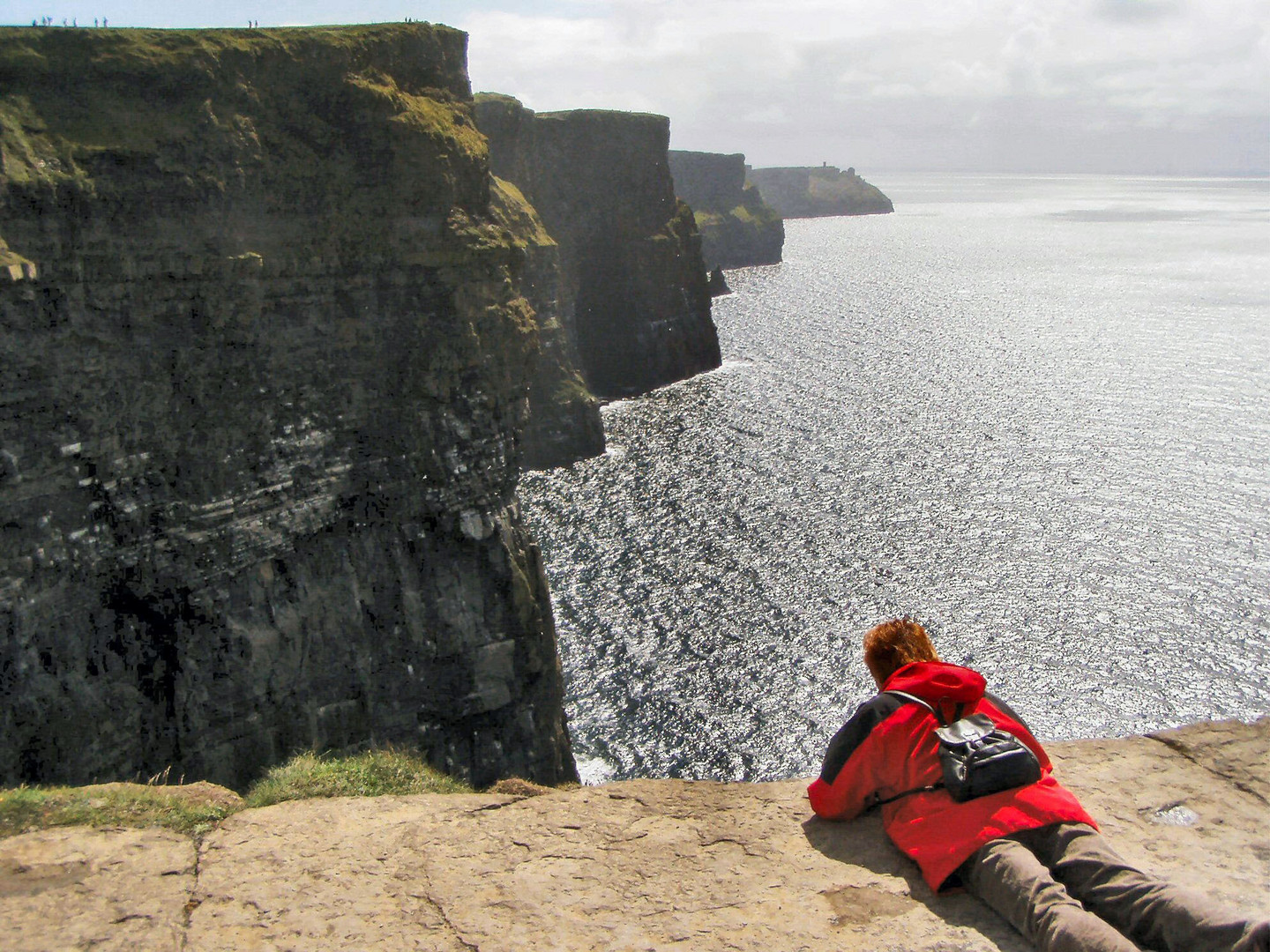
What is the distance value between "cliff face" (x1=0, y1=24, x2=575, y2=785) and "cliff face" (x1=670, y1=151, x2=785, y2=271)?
535ft

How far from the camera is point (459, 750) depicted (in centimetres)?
Answer: 2864

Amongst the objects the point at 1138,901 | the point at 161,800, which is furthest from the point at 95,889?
the point at 1138,901

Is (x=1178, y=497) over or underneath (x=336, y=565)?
underneath

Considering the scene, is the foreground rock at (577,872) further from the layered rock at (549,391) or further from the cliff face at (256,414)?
the layered rock at (549,391)

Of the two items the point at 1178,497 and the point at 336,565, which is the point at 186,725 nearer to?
the point at 336,565

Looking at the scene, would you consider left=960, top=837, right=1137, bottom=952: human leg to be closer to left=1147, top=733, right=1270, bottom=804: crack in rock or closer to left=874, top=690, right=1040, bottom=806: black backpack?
left=874, top=690, right=1040, bottom=806: black backpack

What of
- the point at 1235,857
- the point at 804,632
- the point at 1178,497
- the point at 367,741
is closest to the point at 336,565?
the point at 367,741

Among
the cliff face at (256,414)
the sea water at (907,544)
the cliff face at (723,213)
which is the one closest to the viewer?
the cliff face at (256,414)

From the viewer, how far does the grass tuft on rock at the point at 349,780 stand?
10555 millimetres

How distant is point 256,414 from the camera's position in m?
24.1

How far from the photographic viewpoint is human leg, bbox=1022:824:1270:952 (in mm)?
6094

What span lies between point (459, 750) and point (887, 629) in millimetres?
22055

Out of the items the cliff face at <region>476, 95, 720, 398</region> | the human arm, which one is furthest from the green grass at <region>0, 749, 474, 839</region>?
the cliff face at <region>476, 95, 720, 398</region>

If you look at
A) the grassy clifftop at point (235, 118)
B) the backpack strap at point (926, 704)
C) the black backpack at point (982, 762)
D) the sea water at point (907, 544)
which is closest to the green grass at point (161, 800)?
the backpack strap at point (926, 704)
